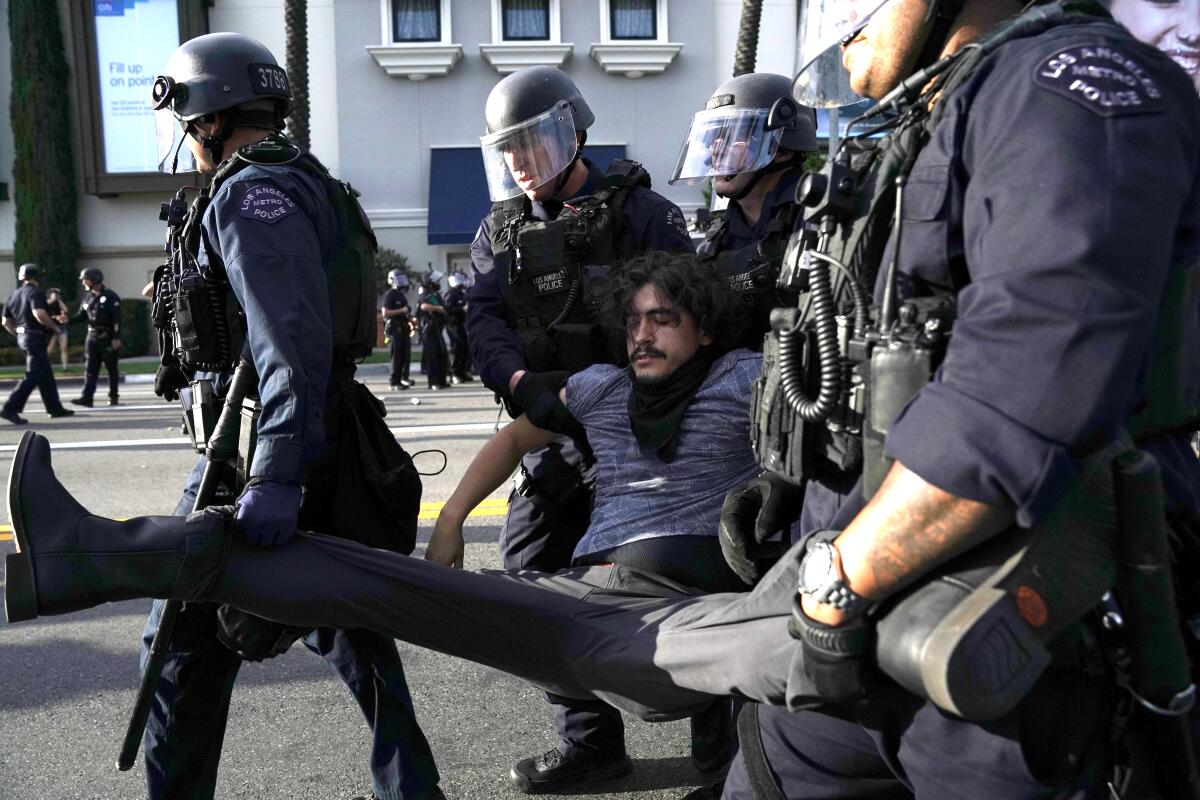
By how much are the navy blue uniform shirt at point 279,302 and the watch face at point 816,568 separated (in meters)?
1.34

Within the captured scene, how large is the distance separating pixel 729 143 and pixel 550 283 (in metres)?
0.84

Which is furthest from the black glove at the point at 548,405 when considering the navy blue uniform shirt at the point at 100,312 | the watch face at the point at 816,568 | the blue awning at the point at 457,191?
the blue awning at the point at 457,191

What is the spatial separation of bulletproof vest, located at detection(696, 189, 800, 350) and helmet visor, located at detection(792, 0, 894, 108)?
2.44 feet

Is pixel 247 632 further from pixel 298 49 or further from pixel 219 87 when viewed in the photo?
pixel 298 49

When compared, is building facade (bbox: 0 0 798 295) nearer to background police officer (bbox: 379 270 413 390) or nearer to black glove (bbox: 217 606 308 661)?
background police officer (bbox: 379 270 413 390)

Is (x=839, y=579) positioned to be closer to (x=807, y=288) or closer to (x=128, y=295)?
(x=807, y=288)

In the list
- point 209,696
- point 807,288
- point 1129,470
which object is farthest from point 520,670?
point 1129,470

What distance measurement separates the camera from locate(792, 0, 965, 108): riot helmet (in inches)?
58.9

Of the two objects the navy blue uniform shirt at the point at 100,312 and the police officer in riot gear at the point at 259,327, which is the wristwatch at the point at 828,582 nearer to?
the police officer in riot gear at the point at 259,327

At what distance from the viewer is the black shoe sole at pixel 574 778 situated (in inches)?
116

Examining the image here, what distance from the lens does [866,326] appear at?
55.2 inches

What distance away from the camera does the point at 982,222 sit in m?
1.23

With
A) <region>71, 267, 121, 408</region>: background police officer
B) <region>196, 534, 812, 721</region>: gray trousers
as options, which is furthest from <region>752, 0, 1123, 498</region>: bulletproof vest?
<region>71, 267, 121, 408</region>: background police officer

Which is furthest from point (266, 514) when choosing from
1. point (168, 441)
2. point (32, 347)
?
point (32, 347)
